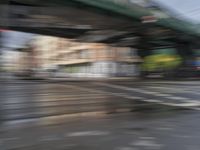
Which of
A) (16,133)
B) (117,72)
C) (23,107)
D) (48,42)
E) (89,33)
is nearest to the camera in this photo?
(16,133)

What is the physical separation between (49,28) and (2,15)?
27.8 m

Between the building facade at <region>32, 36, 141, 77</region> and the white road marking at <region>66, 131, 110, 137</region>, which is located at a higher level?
the building facade at <region>32, 36, 141, 77</region>

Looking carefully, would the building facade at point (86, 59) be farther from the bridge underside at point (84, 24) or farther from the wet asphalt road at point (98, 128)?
the wet asphalt road at point (98, 128)

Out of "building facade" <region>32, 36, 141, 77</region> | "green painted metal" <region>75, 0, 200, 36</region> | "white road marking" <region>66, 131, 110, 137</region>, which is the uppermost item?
"green painted metal" <region>75, 0, 200, 36</region>

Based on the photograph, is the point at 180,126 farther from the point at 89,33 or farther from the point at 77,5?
the point at 89,33

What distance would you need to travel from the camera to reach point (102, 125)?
7.41 meters

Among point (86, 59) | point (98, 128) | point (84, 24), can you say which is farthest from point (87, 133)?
point (86, 59)

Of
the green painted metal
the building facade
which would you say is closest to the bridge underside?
the green painted metal

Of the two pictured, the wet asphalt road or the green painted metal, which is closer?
the wet asphalt road

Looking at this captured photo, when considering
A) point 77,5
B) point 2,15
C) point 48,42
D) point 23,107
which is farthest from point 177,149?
point 48,42

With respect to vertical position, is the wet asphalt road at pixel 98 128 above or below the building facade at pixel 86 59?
below

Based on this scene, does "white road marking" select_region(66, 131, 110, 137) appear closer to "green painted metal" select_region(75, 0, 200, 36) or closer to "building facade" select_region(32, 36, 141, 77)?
"green painted metal" select_region(75, 0, 200, 36)

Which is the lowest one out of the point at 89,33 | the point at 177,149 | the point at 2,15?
the point at 177,149

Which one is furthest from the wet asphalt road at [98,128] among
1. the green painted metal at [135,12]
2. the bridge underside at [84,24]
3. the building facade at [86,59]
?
the building facade at [86,59]
